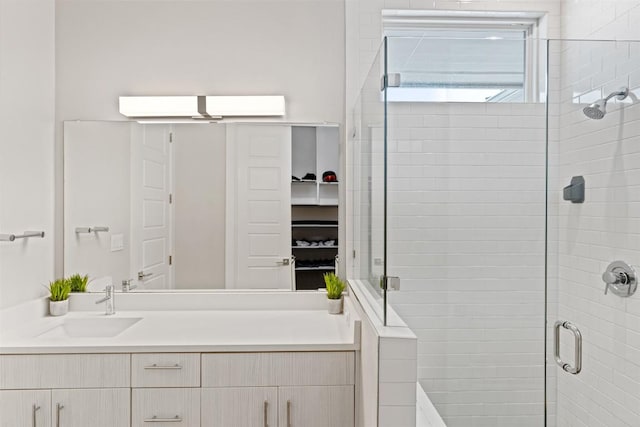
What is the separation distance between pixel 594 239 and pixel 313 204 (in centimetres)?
126

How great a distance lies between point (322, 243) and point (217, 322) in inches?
25.4

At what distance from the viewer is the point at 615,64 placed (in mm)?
1939

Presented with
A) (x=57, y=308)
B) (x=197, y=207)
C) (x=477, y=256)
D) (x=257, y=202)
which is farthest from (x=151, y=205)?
(x=477, y=256)

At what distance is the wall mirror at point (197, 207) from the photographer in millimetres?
2551

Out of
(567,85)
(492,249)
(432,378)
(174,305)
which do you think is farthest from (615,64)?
(174,305)

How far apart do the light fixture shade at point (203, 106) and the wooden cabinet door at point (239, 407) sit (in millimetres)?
1321

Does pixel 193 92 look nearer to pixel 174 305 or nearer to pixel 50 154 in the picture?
pixel 50 154

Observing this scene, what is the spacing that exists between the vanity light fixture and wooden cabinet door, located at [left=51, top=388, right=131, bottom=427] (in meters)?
1.31

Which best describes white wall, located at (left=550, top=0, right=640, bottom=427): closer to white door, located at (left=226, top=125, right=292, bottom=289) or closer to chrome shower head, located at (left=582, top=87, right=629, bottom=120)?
chrome shower head, located at (left=582, top=87, right=629, bottom=120)

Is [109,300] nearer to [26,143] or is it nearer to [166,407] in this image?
[166,407]

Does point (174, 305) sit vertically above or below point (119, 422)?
above

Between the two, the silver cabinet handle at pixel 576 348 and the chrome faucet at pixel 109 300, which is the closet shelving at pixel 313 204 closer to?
the chrome faucet at pixel 109 300

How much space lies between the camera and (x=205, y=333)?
84.7 inches

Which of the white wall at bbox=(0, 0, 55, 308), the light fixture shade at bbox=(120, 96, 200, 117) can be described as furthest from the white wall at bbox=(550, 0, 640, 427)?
the white wall at bbox=(0, 0, 55, 308)
